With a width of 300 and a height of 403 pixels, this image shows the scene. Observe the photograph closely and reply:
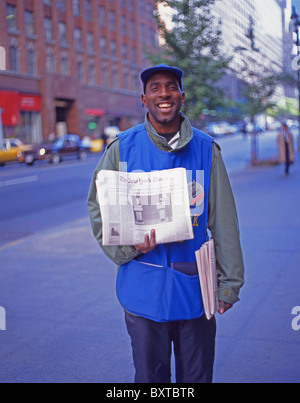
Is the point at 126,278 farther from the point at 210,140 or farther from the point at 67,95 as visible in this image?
the point at 67,95

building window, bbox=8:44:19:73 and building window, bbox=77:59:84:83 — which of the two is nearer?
building window, bbox=8:44:19:73

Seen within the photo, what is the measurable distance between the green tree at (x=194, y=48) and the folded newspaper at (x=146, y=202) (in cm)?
837

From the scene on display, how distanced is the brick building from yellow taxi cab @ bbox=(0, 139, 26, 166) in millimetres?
5535

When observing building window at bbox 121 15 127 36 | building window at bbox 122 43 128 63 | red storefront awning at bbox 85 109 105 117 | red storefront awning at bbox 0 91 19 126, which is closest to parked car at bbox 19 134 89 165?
red storefront awning at bbox 0 91 19 126

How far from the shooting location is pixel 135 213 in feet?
7.90

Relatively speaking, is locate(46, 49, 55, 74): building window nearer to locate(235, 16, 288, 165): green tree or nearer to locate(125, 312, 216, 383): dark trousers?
locate(235, 16, 288, 165): green tree

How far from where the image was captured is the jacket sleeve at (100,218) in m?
2.51

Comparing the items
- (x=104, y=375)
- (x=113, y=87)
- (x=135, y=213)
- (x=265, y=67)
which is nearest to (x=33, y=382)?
(x=104, y=375)

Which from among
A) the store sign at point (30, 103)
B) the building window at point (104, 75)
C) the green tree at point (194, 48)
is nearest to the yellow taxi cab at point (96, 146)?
the store sign at point (30, 103)

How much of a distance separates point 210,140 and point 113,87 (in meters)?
51.8

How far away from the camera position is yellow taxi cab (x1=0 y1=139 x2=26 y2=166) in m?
30.0

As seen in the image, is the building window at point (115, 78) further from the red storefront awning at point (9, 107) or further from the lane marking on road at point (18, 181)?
the lane marking on road at point (18, 181)

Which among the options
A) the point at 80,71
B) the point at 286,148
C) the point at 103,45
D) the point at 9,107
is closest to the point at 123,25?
the point at 103,45

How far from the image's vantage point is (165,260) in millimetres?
2482
